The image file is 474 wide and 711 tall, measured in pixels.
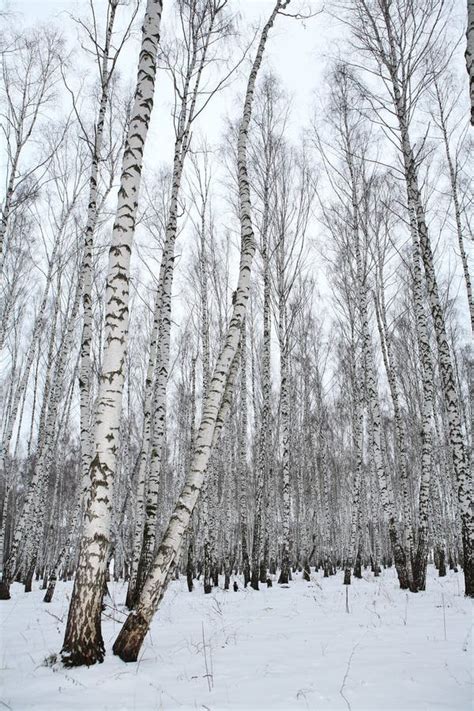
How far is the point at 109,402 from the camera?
364cm

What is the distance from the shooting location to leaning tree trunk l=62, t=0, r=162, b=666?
3199 mm

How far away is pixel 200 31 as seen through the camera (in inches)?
307

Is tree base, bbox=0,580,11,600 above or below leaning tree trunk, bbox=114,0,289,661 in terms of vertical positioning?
below

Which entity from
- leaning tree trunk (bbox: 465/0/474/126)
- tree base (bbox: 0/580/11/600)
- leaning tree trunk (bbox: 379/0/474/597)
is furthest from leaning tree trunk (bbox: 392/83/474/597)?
tree base (bbox: 0/580/11/600)

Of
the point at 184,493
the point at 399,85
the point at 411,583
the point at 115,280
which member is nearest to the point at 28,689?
the point at 184,493

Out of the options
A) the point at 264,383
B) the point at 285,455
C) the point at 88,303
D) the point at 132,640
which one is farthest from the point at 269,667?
the point at 264,383

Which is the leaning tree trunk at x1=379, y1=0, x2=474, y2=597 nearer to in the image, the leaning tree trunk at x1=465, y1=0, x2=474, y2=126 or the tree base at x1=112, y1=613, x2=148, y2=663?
the leaning tree trunk at x1=465, y1=0, x2=474, y2=126

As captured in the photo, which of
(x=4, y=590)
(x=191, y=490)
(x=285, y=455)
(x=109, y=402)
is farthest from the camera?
(x=285, y=455)

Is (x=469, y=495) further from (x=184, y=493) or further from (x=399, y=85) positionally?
(x=399, y=85)

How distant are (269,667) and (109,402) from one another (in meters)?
2.41

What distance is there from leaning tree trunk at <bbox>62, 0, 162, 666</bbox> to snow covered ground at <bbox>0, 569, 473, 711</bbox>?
0.28m

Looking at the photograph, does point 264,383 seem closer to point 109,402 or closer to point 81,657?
point 109,402

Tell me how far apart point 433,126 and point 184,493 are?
35.4ft

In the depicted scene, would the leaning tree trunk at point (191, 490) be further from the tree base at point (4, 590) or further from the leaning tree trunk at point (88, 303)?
the tree base at point (4, 590)
